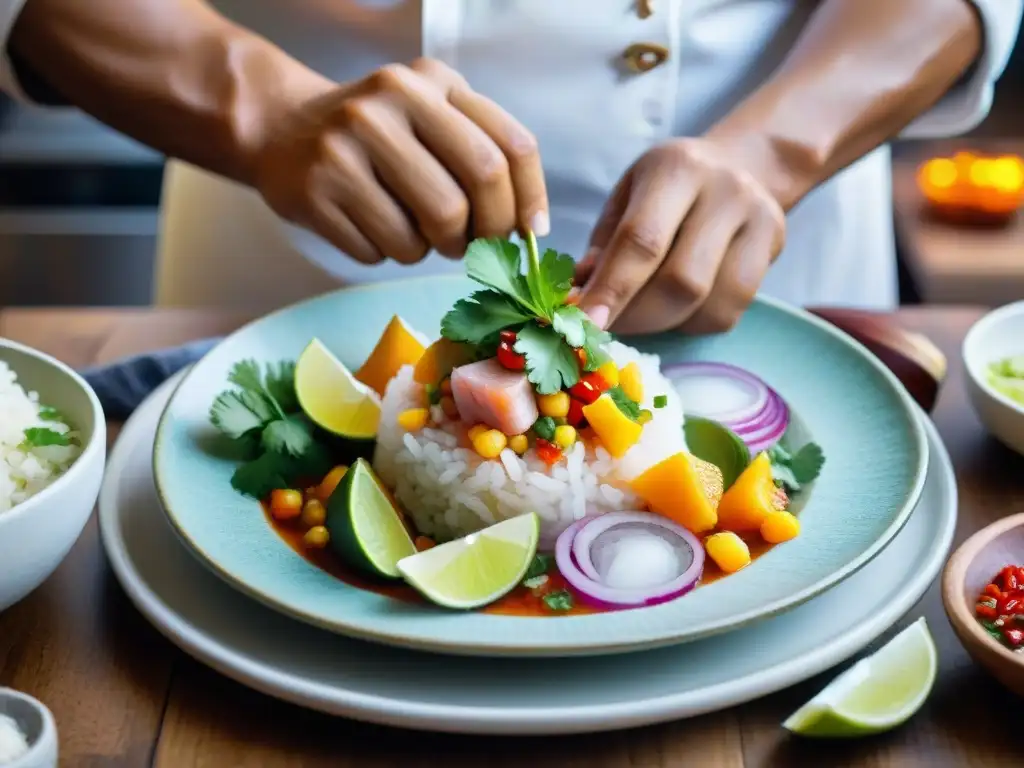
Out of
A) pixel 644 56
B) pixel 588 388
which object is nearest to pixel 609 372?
pixel 588 388

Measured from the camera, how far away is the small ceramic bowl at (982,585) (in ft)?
3.99

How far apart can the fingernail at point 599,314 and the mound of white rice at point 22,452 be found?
68cm

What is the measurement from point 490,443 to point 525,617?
11.2 inches

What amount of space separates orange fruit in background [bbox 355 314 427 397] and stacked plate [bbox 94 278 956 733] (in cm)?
25

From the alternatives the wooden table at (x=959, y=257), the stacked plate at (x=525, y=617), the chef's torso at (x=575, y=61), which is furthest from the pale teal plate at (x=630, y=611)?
the wooden table at (x=959, y=257)

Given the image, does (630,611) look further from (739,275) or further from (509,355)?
(739,275)

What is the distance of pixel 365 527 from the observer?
1420 mm

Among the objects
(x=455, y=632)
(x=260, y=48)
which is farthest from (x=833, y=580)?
(x=260, y=48)

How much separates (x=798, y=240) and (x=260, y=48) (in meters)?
1.14

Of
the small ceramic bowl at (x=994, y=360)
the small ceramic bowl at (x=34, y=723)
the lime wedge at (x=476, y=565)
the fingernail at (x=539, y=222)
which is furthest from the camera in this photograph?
the fingernail at (x=539, y=222)

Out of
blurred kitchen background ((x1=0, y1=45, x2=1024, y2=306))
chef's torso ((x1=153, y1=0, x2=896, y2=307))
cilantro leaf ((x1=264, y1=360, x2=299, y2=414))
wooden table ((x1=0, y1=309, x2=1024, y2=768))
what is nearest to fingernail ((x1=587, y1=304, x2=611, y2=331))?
cilantro leaf ((x1=264, y1=360, x2=299, y2=414))

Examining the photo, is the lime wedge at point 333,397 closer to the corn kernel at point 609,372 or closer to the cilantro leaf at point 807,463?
the corn kernel at point 609,372

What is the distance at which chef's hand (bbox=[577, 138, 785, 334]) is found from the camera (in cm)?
173

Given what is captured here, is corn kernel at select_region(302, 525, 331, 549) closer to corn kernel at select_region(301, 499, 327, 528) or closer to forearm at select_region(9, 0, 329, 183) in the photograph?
corn kernel at select_region(301, 499, 327, 528)
